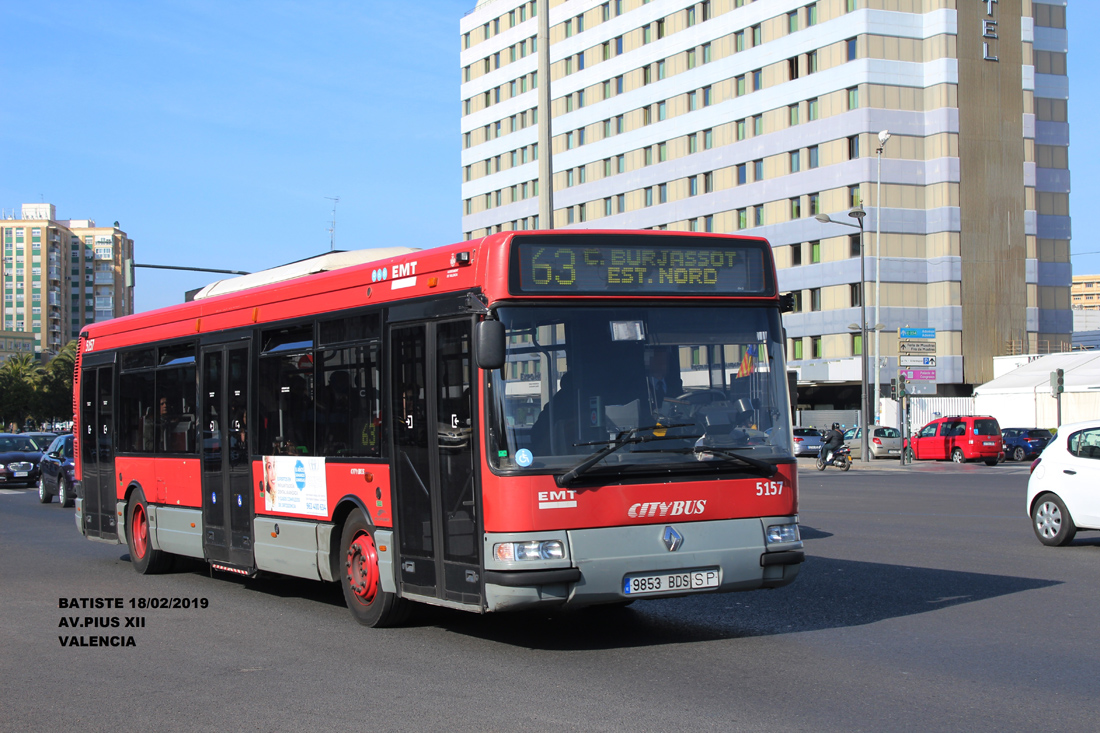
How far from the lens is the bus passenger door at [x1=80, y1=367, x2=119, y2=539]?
1468cm

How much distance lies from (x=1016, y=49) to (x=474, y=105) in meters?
38.7

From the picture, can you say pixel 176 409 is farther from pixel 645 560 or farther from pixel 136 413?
pixel 645 560

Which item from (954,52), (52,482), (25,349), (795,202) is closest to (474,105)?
(795,202)

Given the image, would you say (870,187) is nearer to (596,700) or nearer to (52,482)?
(52,482)

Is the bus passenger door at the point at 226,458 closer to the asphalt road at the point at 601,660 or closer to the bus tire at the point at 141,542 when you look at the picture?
the asphalt road at the point at 601,660

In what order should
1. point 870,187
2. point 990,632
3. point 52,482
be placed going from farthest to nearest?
1. point 870,187
2. point 52,482
3. point 990,632

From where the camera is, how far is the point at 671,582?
8.12 meters

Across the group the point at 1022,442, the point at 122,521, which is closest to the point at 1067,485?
the point at 122,521

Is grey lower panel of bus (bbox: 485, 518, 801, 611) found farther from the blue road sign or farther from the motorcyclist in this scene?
the blue road sign

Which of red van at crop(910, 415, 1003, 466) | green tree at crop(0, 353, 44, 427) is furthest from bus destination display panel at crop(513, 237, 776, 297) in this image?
green tree at crop(0, 353, 44, 427)

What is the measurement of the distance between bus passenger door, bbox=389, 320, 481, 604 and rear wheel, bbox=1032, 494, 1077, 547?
30.3ft

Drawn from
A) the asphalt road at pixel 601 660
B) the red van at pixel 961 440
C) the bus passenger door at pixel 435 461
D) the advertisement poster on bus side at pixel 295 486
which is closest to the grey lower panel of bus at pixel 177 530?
the asphalt road at pixel 601 660

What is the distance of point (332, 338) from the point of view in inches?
401

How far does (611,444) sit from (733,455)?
2.99ft
